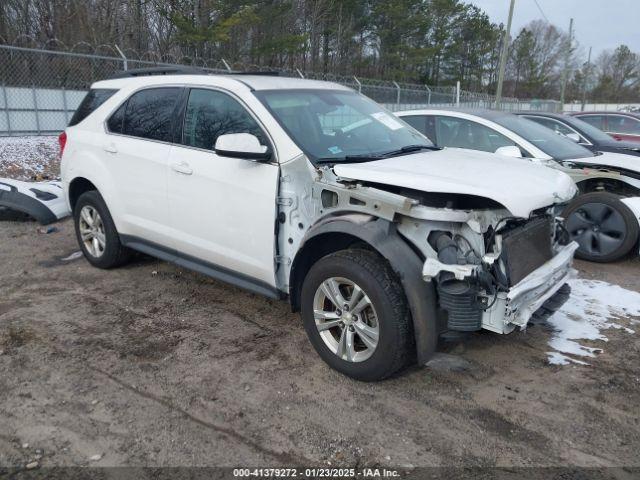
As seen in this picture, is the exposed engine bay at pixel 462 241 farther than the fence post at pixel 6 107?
No

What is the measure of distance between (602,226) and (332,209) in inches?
160

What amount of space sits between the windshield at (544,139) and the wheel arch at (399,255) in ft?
13.3

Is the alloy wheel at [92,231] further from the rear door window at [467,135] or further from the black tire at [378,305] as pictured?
the rear door window at [467,135]

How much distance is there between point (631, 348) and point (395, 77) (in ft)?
115

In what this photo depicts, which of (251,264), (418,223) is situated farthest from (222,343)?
(418,223)

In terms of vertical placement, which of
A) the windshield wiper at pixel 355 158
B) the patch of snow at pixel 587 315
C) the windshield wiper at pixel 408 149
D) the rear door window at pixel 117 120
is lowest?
the patch of snow at pixel 587 315

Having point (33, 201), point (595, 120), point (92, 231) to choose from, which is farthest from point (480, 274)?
point (595, 120)

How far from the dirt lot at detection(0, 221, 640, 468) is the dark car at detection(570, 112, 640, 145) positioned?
941cm

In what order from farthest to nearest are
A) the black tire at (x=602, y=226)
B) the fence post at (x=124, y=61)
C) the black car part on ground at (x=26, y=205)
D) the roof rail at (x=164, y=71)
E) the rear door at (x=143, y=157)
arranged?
the fence post at (x=124, y=61) → the black car part on ground at (x=26, y=205) → the black tire at (x=602, y=226) → the roof rail at (x=164, y=71) → the rear door at (x=143, y=157)

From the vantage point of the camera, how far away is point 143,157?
183 inches

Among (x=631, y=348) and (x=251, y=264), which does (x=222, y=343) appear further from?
(x=631, y=348)

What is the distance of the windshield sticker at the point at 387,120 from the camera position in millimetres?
4629

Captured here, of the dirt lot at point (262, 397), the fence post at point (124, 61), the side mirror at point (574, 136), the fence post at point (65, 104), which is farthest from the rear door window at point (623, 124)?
the fence post at point (65, 104)

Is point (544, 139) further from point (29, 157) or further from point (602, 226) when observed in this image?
point (29, 157)
